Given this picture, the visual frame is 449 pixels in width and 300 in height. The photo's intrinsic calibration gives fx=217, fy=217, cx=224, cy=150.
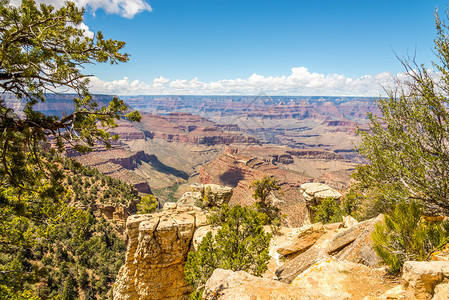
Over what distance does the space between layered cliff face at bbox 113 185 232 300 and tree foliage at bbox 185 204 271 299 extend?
5514 millimetres

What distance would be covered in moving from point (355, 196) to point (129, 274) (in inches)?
1081

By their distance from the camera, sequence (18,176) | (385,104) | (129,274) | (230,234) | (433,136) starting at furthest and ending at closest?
(129,274) < (230,234) < (385,104) < (433,136) < (18,176)

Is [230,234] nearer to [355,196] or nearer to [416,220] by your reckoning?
[416,220]

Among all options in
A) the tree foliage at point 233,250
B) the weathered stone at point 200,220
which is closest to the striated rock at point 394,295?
the tree foliage at point 233,250

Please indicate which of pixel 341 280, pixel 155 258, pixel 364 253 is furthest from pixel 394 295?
pixel 155 258

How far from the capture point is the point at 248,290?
652 cm

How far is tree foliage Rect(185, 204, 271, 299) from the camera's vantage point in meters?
12.0

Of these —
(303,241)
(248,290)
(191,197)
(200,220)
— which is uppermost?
(248,290)

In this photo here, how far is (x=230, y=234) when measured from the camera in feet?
42.8

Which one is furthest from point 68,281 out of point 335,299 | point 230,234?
point 335,299

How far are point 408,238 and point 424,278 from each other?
281cm

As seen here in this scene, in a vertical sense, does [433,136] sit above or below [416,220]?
above

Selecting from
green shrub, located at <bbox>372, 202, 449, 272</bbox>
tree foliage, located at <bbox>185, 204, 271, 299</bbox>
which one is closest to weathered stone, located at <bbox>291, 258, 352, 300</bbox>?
green shrub, located at <bbox>372, 202, 449, 272</bbox>

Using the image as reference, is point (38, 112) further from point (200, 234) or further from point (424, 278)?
point (200, 234)
